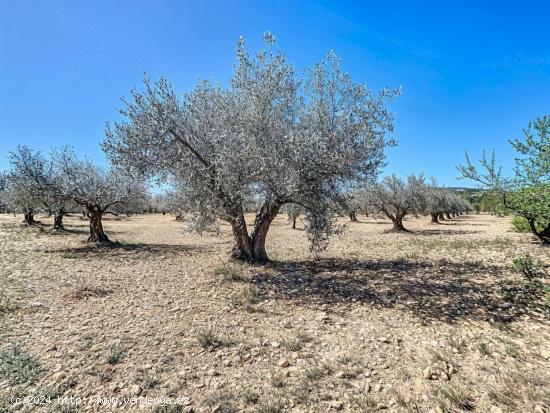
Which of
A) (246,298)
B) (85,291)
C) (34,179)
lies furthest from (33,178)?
(246,298)

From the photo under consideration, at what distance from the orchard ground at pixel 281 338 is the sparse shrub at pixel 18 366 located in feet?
0.10

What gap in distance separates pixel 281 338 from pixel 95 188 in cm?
1824

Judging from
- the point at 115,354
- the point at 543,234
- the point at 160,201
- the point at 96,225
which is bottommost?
the point at 115,354

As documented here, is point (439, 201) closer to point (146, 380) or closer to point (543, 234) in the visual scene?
point (543, 234)

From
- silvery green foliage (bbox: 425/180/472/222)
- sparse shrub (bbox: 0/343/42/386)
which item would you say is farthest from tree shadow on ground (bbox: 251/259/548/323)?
silvery green foliage (bbox: 425/180/472/222)

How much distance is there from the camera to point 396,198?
1257 inches

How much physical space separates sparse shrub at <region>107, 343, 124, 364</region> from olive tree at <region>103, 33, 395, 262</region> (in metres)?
5.95

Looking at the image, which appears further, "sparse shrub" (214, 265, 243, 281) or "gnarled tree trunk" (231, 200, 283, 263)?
"gnarled tree trunk" (231, 200, 283, 263)

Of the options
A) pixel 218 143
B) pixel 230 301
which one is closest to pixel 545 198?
pixel 230 301

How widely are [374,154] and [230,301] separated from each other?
26.3 feet

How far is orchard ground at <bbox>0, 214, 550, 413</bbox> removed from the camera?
435 cm

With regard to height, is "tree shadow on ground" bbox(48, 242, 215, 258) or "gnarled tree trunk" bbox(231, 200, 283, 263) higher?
"gnarled tree trunk" bbox(231, 200, 283, 263)

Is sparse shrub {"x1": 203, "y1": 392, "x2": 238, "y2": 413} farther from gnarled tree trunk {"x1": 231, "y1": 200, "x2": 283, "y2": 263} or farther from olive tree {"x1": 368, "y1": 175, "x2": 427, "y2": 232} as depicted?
olive tree {"x1": 368, "y1": 175, "x2": 427, "y2": 232}

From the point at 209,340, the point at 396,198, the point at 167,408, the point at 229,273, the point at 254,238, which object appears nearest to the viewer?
the point at 167,408
